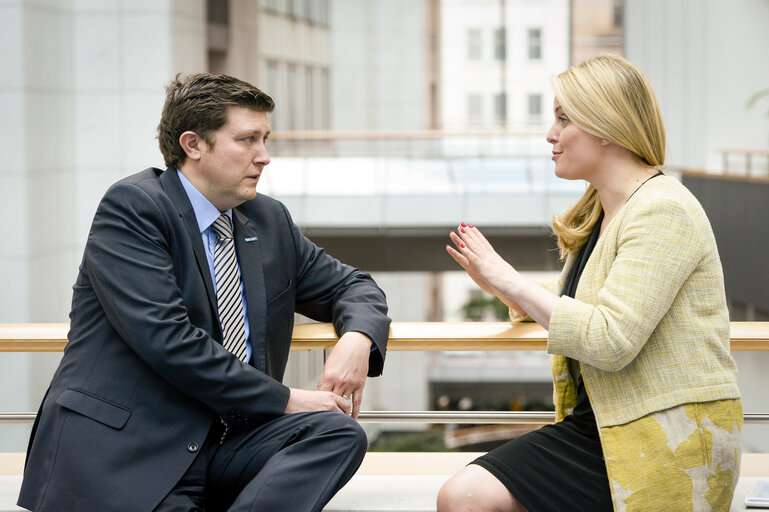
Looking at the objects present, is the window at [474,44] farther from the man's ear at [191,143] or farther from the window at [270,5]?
the man's ear at [191,143]

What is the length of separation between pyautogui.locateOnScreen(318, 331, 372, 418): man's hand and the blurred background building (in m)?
0.74

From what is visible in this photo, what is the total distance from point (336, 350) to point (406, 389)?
23.6 m

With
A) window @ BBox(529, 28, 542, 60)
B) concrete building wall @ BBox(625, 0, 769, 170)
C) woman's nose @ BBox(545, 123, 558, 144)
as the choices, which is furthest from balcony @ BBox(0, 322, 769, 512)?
window @ BBox(529, 28, 542, 60)

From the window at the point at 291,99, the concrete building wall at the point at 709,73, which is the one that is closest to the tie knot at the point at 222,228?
the concrete building wall at the point at 709,73

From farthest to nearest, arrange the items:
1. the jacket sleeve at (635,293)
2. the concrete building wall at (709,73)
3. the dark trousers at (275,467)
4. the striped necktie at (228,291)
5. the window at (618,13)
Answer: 1. the window at (618,13)
2. the concrete building wall at (709,73)
3. the striped necktie at (228,291)
4. the dark trousers at (275,467)
5. the jacket sleeve at (635,293)

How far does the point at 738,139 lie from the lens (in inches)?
706

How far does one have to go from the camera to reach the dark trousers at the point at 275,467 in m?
2.23

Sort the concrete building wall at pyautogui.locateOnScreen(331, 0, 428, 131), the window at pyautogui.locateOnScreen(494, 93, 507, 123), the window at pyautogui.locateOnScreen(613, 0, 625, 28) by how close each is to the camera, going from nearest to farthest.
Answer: the concrete building wall at pyautogui.locateOnScreen(331, 0, 428, 131)
the window at pyautogui.locateOnScreen(613, 0, 625, 28)
the window at pyautogui.locateOnScreen(494, 93, 507, 123)

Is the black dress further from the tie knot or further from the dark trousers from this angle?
the tie knot

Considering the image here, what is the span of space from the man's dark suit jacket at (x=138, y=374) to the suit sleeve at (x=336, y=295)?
34cm

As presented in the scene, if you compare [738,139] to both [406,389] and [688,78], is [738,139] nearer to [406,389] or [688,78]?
[688,78]

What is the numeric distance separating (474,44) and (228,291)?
75.2 ft

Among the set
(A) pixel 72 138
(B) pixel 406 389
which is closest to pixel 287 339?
(A) pixel 72 138

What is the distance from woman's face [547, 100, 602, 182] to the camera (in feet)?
7.63
